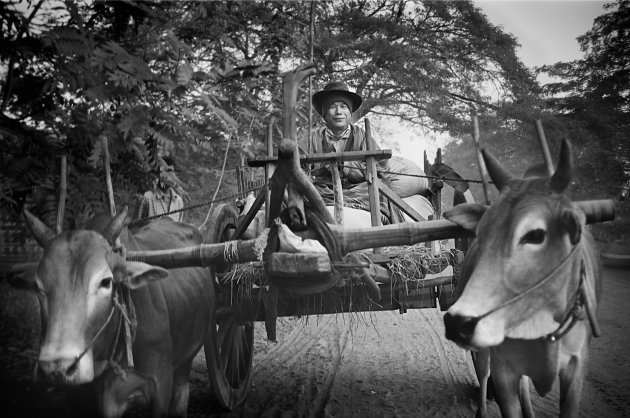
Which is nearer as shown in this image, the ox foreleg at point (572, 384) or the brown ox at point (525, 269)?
the brown ox at point (525, 269)

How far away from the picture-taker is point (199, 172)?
27.1ft

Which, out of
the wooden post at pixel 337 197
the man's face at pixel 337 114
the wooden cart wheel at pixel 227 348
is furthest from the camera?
the man's face at pixel 337 114

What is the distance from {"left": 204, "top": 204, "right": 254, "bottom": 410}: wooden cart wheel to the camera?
166 inches

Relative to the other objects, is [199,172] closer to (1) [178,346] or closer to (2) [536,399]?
(1) [178,346]

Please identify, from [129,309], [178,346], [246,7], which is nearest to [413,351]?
[178,346]

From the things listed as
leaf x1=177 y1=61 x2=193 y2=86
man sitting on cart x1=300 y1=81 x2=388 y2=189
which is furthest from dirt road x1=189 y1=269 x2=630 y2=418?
leaf x1=177 y1=61 x2=193 y2=86

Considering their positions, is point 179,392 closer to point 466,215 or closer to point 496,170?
point 466,215

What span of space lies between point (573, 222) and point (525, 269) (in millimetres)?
325

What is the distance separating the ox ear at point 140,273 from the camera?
108 inches

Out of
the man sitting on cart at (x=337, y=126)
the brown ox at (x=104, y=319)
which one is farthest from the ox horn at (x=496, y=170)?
the man sitting on cart at (x=337, y=126)

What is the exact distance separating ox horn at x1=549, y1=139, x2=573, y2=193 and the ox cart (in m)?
0.22

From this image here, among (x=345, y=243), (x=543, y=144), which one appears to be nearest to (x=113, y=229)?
(x=345, y=243)

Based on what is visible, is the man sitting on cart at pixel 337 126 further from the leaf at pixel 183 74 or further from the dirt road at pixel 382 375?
the dirt road at pixel 382 375

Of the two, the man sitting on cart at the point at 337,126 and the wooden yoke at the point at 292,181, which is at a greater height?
the man sitting on cart at the point at 337,126
